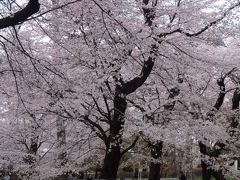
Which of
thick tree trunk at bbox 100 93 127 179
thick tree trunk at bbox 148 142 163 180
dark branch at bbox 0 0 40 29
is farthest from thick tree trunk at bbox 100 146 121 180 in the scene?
dark branch at bbox 0 0 40 29

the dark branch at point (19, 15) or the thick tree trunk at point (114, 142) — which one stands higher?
the dark branch at point (19, 15)

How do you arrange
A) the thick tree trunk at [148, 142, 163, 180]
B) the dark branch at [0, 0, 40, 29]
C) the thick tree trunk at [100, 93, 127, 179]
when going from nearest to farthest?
1. the dark branch at [0, 0, 40, 29]
2. the thick tree trunk at [100, 93, 127, 179]
3. the thick tree trunk at [148, 142, 163, 180]

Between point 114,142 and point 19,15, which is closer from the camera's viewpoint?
point 19,15

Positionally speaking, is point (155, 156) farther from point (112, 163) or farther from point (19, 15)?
point (19, 15)

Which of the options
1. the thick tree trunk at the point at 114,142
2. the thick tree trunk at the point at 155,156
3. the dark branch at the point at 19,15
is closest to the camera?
the dark branch at the point at 19,15

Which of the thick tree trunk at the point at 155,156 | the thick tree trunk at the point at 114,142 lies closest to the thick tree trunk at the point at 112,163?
the thick tree trunk at the point at 114,142

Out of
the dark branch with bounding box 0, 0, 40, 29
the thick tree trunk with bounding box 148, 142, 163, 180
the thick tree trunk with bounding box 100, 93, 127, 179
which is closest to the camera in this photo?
the dark branch with bounding box 0, 0, 40, 29

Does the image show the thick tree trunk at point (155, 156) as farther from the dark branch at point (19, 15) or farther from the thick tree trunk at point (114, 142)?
the dark branch at point (19, 15)

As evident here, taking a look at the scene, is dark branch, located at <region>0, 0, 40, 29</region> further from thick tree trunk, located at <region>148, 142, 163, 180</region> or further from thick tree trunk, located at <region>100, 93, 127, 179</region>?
thick tree trunk, located at <region>148, 142, 163, 180</region>

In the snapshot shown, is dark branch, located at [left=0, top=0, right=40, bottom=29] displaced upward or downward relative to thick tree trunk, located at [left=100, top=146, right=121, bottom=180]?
upward

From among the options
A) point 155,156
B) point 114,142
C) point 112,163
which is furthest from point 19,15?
point 155,156

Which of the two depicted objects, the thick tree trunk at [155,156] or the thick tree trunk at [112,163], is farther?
the thick tree trunk at [155,156]

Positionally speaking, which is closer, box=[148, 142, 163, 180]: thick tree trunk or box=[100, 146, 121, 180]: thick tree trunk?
box=[100, 146, 121, 180]: thick tree trunk

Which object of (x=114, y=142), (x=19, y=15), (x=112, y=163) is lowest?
(x=112, y=163)
